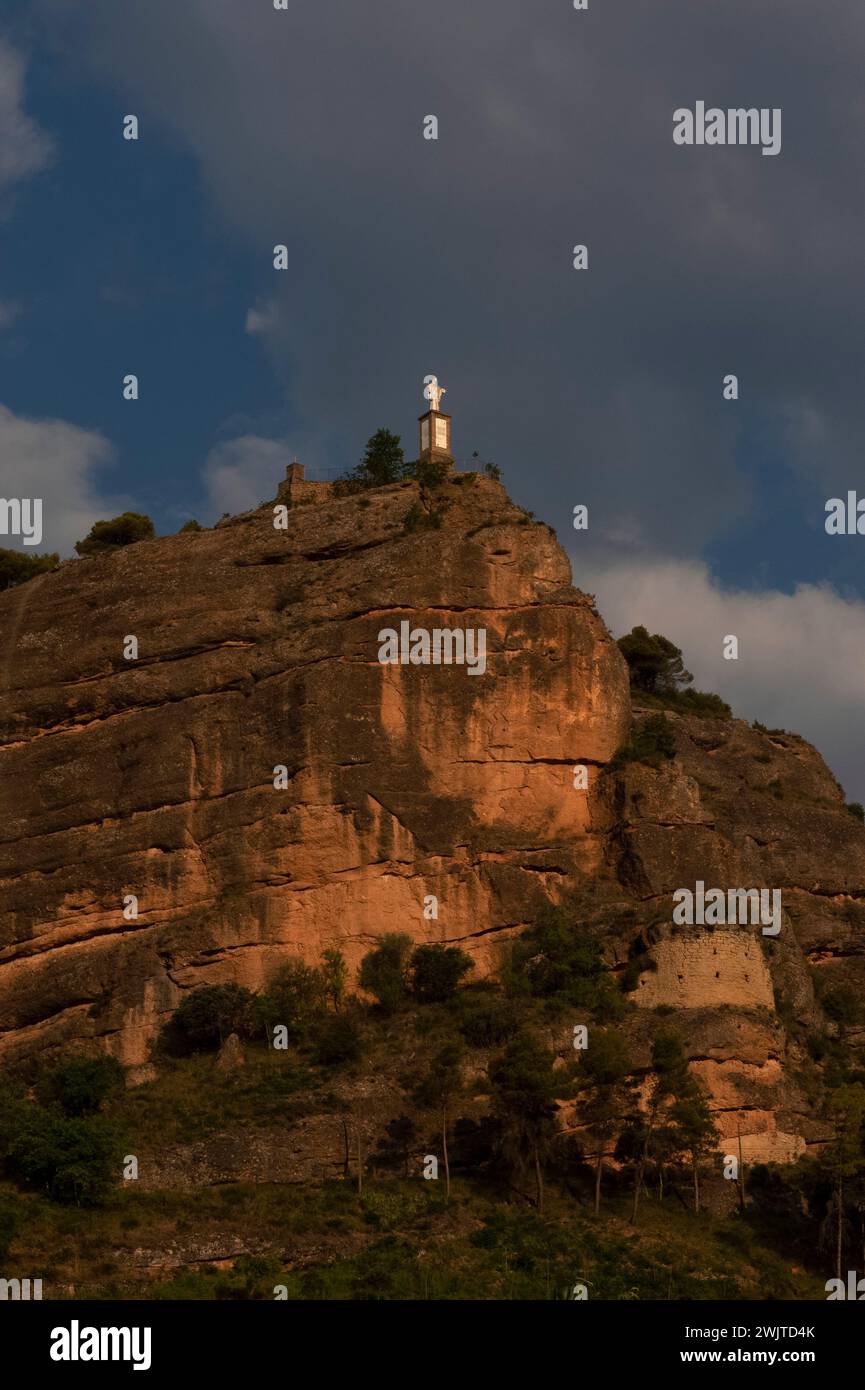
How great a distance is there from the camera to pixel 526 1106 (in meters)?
53.6

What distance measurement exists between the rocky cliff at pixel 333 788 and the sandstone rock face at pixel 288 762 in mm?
86

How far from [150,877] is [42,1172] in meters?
13.8

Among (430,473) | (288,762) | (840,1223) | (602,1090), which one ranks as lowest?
(840,1223)

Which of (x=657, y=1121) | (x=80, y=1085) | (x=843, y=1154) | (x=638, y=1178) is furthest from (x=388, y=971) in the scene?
(x=843, y=1154)

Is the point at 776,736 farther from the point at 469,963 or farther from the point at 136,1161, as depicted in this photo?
the point at 136,1161

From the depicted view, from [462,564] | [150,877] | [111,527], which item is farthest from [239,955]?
[111,527]

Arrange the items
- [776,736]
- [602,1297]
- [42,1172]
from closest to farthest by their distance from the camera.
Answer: [602,1297], [42,1172], [776,736]

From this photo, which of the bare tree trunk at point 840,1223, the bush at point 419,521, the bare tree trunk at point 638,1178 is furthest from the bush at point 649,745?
the bare tree trunk at point 840,1223

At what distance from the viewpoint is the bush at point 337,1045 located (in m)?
58.4

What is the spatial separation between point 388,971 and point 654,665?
29.9 meters

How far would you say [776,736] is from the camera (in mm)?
84062

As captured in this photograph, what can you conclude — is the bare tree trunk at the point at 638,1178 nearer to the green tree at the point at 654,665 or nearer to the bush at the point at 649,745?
the bush at the point at 649,745

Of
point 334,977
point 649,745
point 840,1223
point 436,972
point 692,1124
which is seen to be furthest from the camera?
point 649,745

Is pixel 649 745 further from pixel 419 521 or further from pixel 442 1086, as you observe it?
pixel 442 1086
